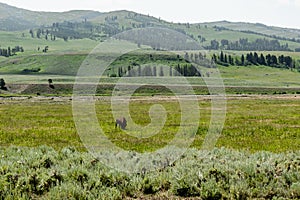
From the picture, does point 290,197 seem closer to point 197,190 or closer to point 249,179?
point 249,179

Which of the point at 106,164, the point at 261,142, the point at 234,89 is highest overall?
the point at 106,164

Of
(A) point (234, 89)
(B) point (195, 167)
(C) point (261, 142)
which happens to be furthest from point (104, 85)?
(B) point (195, 167)

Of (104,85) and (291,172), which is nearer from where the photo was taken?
(291,172)

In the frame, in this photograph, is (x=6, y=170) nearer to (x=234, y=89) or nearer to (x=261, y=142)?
(x=261, y=142)

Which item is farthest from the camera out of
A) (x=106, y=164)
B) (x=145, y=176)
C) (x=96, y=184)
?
(x=106, y=164)

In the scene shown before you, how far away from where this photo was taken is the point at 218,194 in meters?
10.0

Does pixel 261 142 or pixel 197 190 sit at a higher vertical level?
pixel 197 190

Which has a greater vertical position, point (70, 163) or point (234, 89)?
point (70, 163)

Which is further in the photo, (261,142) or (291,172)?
(261,142)

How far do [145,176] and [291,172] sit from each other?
4309 millimetres

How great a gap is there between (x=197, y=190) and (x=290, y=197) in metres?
2.38

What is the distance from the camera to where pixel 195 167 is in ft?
39.0

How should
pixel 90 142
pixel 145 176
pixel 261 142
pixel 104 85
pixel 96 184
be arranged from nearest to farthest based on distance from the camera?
1. pixel 96 184
2. pixel 145 176
3. pixel 90 142
4. pixel 261 142
5. pixel 104 85

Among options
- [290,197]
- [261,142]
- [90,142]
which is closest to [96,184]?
[290,197]
